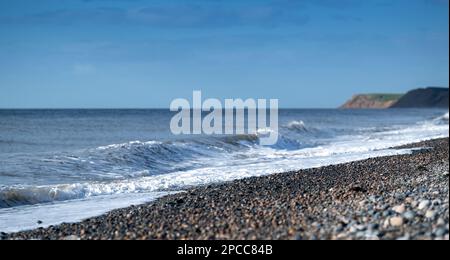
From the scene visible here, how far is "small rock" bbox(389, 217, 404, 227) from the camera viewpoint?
24.3ft

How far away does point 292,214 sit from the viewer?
348 inches

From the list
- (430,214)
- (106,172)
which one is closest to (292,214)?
(430,214)

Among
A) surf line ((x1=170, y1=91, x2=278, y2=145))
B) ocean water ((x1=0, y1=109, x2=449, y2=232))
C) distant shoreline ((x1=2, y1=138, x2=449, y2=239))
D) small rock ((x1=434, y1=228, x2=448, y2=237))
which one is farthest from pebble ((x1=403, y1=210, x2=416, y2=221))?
surf line ((x1=170, y1=91, x2=278, y2=145))

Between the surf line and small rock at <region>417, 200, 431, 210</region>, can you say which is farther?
the surf line

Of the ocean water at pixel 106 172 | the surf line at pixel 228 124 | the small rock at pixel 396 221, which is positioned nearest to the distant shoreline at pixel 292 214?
the small rock at pixel 396 221

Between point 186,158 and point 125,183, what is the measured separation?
8.09m

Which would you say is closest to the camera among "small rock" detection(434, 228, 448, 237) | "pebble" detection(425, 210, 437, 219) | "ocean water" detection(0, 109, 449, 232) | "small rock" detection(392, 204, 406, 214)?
"small rock" detection(434, 228, 448, 237)

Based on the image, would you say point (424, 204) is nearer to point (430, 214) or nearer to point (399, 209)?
point (399, 209)

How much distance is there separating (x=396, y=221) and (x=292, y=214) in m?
1.82

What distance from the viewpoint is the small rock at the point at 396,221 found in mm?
7417

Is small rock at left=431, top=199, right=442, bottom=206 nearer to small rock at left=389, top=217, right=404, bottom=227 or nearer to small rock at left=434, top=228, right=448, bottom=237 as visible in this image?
small rock at left=389, top=217, right=404, bottom=227

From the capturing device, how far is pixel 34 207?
12.5 m

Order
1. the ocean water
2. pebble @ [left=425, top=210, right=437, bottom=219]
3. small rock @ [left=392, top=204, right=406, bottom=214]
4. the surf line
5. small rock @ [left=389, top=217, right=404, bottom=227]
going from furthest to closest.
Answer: the surf line → the ocean water → small rock @ [left=392, top=204, right=406, bottom=214] → pebble @ [left=425, top=210, right=437, bottom=219] → small rock @ [left=389, top=217, right=404, bottom=227]

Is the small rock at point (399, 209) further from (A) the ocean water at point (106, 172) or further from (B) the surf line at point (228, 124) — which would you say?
(B) the surf line at point (228, 124)
